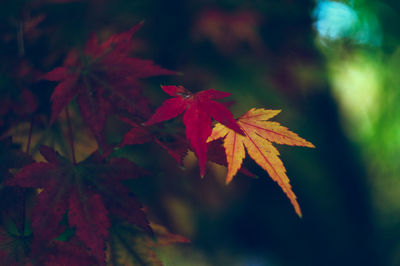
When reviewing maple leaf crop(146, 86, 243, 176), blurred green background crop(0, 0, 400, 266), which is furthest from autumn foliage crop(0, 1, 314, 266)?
blurred green background crop(0, 0, 400, 266)

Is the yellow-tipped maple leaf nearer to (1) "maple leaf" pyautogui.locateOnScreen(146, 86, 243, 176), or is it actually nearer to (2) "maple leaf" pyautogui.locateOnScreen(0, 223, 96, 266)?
(1) "maple leaf" pyautogui.locateOnScreen(146, 86, 243, 176)

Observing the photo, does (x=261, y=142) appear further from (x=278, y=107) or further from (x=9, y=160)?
(x=278, y=107)

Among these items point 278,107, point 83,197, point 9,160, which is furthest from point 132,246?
point 278,107

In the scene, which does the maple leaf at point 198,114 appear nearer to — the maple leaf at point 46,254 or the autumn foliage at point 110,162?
the autumn foliage at point 110,162

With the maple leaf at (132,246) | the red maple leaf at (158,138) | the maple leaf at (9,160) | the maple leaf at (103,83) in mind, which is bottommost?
the maple leaf at (132,246)

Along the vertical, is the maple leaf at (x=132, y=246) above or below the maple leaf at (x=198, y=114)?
below

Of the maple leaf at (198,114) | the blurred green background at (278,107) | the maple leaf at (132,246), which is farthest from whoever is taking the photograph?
the blurred green background at (278,107)

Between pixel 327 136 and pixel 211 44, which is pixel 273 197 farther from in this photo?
pixel 211 44

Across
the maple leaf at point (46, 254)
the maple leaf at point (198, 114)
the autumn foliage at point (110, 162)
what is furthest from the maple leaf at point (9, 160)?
the maple leaf at point (198, 114)
